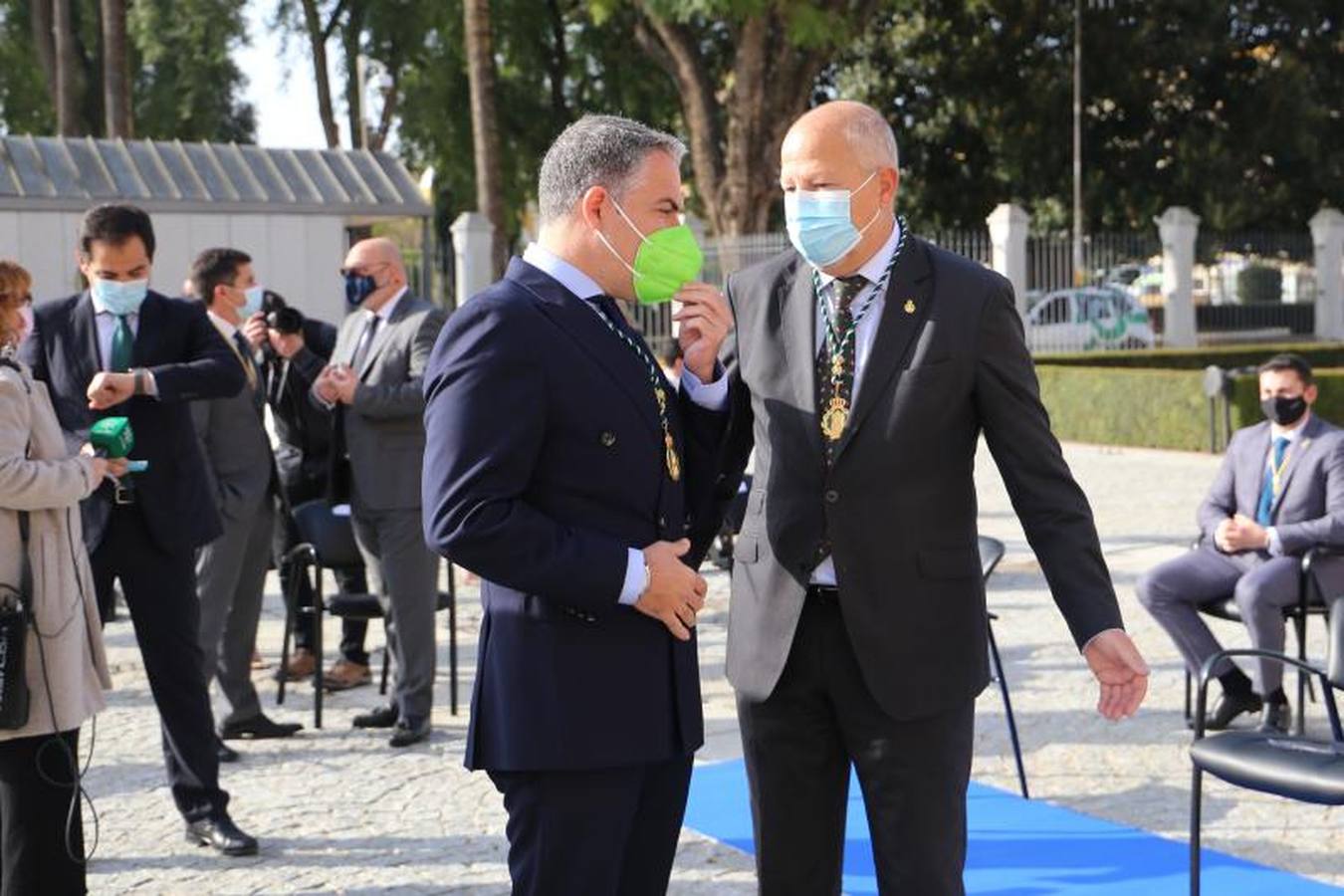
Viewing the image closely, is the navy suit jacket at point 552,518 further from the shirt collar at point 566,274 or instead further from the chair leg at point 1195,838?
the chair leg at point 1195,838

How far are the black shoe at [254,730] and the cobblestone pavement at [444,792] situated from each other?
0.09m

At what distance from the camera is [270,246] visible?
14.0m

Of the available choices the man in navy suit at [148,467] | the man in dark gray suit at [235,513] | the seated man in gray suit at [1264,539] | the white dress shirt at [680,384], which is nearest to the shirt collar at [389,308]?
the man in dark gray suit at [235,513]

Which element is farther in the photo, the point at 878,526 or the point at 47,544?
the point at 47,544

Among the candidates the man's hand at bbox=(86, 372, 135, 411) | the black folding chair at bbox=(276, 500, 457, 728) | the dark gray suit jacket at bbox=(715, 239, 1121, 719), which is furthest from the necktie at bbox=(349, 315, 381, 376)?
the dark gray suit jacket at bbox=(715, 239, 1121, 719)

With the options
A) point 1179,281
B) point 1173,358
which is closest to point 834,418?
point 1173,358

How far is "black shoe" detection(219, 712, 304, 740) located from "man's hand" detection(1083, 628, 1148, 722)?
173 inches

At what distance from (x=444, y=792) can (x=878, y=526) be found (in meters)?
3.18

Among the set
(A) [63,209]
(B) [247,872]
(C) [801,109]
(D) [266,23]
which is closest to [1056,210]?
(C) [801,109]

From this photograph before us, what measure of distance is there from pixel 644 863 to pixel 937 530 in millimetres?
856

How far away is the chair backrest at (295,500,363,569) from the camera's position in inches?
290

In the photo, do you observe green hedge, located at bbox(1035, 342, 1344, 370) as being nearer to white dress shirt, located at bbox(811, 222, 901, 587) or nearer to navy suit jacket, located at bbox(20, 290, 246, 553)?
navy suit jacket, located at bbox(20, 290, 246, 553)

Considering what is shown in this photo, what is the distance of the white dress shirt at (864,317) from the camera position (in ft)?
11.1

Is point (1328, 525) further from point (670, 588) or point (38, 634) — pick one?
point (38, 634)
